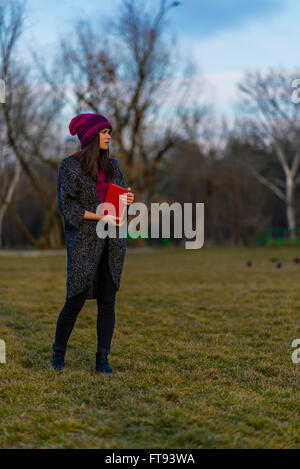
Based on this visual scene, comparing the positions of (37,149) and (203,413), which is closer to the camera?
(203,413)

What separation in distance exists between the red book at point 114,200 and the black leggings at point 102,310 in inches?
8.0

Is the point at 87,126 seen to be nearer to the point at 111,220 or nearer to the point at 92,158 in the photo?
the point at 92,158

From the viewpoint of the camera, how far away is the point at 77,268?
3.11 meters

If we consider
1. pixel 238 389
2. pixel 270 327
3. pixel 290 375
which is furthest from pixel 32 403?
pixel 270 327

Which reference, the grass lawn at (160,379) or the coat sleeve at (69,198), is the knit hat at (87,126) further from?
the grass lawn at (160,379)

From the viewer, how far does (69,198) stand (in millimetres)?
3131

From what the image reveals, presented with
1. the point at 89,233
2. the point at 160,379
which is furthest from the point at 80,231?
the point at 160,379

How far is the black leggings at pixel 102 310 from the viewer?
3207 mm

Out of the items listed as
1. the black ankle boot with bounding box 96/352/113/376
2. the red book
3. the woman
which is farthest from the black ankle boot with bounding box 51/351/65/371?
the red book

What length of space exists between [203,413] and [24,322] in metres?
3.01

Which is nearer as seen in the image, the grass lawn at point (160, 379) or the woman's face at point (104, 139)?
the grass lawn at point (160, 379)

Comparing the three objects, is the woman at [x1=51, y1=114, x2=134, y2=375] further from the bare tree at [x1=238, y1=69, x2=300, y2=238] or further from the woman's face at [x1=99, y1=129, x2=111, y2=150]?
the bare tree at [x1=238, y1=69, x2=300, y2=238]

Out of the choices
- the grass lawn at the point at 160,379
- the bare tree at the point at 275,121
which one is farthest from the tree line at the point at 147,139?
the grass lawn at the point at 160,379
